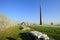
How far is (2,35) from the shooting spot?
1138cm

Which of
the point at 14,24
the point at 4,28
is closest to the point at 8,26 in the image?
the point at 4,28

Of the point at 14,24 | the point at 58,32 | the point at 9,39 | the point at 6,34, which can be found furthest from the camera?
the point at 14,24

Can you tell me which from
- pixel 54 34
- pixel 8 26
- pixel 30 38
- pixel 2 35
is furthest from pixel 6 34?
pixel 54 34

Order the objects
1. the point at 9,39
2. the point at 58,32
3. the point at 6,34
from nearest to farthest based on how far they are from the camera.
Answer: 1. the point at 9,39
2. the point at 6,34
3. the point at 58,32

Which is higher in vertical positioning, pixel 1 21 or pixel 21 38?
pixel 1 21

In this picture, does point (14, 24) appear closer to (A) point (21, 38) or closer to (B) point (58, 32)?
(A) point (21, 38)

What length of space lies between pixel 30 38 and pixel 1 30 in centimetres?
283

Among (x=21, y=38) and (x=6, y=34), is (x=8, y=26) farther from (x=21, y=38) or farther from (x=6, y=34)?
(x=21, y=38)

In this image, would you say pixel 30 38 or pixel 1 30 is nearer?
pixel 30 38

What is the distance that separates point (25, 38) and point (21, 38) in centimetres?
31

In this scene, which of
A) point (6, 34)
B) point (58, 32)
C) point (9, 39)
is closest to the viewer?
point (9, 39)

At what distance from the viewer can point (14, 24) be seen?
46.0ft

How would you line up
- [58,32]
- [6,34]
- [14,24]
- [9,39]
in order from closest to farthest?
[9,39]
[6,34]
[58,32]
[14,24]

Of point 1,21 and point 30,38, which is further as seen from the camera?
point 1,21
